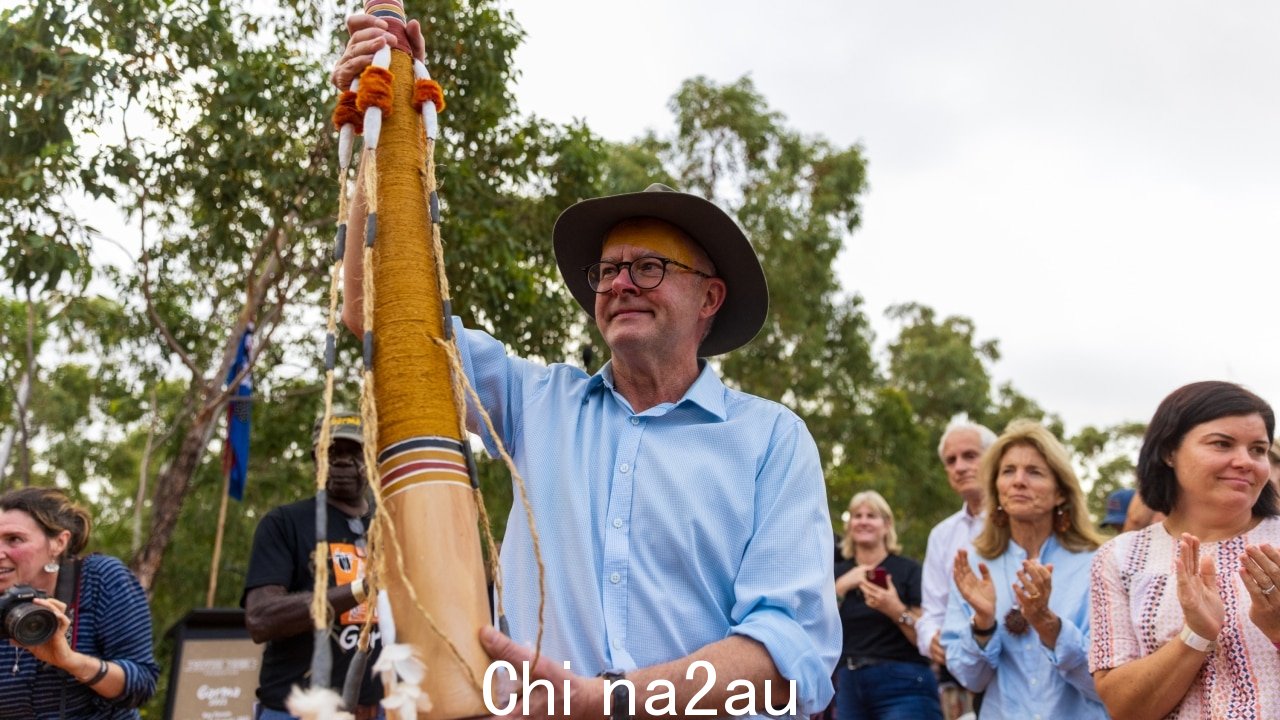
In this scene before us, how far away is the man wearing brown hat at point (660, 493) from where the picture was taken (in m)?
1.94

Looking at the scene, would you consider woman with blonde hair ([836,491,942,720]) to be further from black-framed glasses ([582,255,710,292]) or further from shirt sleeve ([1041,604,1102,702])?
black-framed glasses ([582,255,710,292])

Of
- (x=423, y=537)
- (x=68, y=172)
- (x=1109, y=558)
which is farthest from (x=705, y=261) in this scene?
(x=68, y=172)

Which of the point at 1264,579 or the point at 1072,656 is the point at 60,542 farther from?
the point at 1264,579

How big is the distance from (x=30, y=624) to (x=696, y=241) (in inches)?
110

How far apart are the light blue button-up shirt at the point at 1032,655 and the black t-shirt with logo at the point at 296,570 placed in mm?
2532

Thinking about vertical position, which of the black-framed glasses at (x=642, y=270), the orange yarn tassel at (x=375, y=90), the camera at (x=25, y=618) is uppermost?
the orange yarn tassel at (x=375, y=90)

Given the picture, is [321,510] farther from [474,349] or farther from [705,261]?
[705,261]

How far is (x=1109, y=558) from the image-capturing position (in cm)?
319

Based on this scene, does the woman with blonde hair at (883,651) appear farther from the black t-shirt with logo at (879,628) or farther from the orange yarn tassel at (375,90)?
the orange yarn tassel at (375,90)

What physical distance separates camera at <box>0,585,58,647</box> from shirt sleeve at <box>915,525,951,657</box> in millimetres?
3756

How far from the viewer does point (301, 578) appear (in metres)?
4.24

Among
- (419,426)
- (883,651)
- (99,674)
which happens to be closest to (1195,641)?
(419,426)

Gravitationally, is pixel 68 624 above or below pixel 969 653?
above

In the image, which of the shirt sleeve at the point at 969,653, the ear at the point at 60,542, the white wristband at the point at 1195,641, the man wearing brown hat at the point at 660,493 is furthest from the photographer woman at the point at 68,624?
the white wristband at the point at 1195,641
